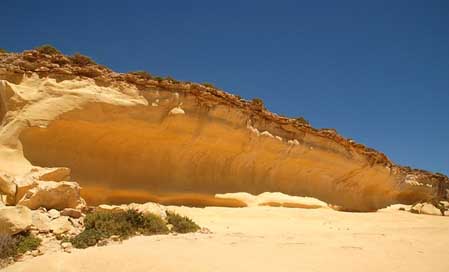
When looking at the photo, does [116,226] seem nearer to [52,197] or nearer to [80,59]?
[52,197]

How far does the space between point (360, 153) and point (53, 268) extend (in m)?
19.2

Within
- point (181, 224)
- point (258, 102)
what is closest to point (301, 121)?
point (258, 102)

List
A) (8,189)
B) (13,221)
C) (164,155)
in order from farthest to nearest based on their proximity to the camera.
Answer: (164,155)
(8,189)
(13,221)

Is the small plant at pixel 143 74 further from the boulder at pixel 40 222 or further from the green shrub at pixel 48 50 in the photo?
the boulder at pixel 40 222

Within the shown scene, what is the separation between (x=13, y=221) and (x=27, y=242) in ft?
1.66

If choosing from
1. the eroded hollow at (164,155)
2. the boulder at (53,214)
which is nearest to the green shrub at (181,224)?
the boulder at (53,214)

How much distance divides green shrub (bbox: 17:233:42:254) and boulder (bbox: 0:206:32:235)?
141mm

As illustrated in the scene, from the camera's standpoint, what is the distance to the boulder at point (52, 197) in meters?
7.69

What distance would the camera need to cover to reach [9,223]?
6.36 metres

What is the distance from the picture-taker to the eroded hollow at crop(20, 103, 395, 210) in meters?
11.8

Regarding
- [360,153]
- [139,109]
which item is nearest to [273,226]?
[139,109]

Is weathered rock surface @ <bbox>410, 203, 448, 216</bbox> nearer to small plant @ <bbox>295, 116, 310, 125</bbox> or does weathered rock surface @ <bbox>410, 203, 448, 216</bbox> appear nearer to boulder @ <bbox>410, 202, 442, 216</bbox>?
boulder @ <bbox>410, 202, 442, 216</bbox>

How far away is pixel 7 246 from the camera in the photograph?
19.1 feet

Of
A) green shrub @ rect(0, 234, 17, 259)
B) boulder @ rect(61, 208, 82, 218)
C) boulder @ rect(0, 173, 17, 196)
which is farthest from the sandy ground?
boulder @ rect(0, 173, 17, 196)
